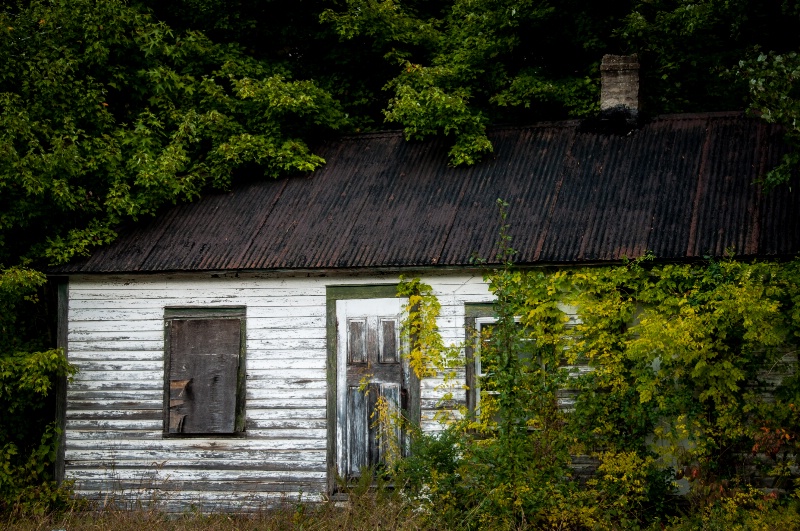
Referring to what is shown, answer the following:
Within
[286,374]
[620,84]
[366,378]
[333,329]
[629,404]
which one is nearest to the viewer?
[629,404]

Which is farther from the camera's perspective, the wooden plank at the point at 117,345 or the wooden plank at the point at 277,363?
the wooden plank at the point at 117,345

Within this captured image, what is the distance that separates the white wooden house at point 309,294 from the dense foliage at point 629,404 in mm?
686

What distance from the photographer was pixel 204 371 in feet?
38.0

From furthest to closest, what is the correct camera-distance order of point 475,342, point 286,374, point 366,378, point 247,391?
point 247,391, point 286,374, point 366,378, point 475,342

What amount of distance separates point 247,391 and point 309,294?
4.69 ft

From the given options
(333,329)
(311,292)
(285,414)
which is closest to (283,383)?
(285,414)

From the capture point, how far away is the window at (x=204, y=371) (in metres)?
11.5

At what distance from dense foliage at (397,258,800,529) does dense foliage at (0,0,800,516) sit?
1.61 m

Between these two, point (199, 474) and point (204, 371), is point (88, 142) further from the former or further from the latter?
point (199, 474)

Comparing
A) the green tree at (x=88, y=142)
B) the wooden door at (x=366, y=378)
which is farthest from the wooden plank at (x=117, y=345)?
the wooden door at (x=366, y=378)

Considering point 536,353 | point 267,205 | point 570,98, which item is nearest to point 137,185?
point 267,205

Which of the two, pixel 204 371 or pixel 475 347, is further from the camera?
pixel 204 371

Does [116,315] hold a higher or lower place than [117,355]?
higher

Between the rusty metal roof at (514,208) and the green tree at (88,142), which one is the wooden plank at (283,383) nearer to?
the rusty metal roof at (514,208)
